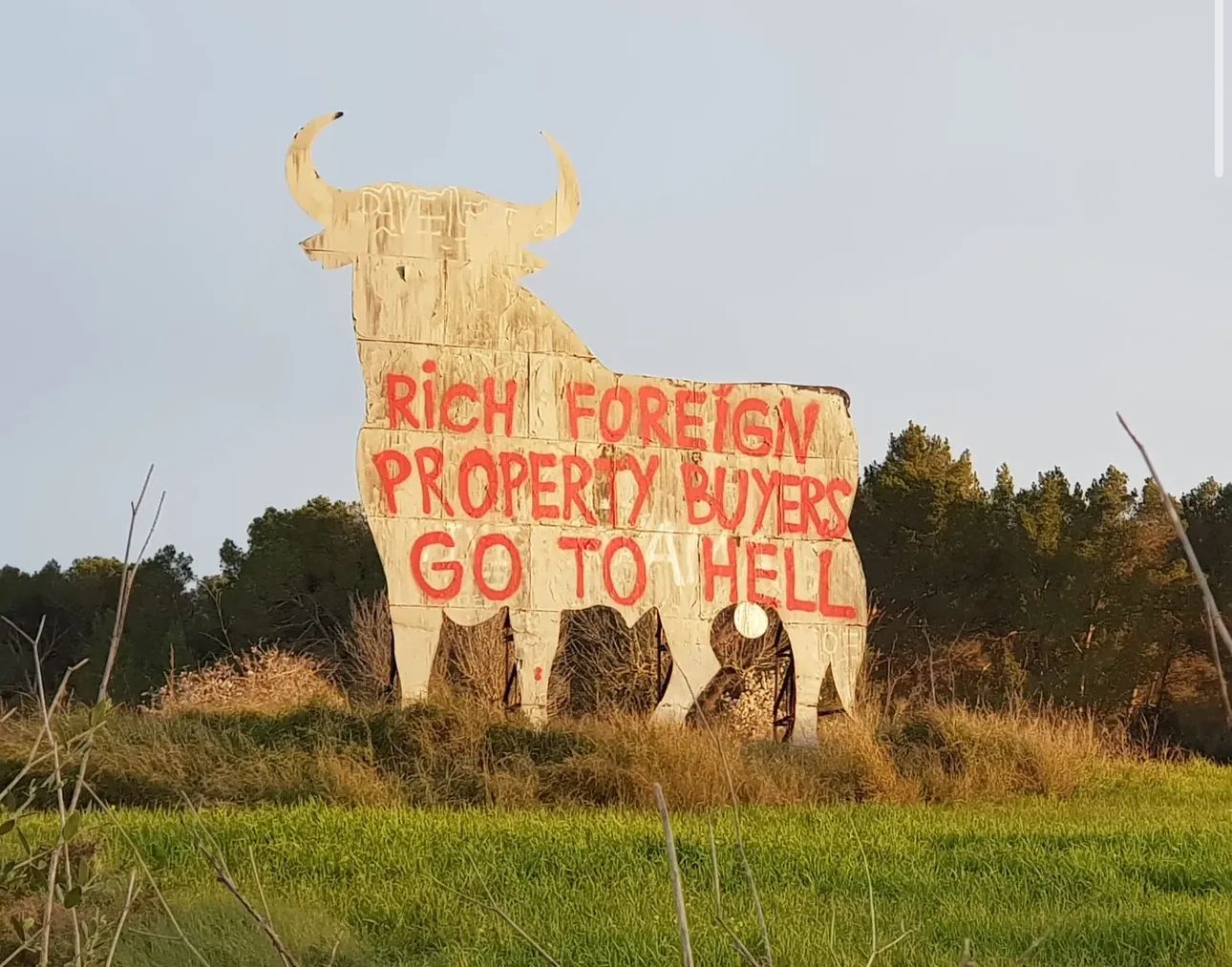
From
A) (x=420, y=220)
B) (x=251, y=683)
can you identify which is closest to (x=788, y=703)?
(x=420, y=220)

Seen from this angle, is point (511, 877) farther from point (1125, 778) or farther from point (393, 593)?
point (1125, 778)

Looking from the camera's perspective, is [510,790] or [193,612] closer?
[510,790]

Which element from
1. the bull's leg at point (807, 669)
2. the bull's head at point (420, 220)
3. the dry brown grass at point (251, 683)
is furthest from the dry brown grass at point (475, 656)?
the bull's head at point (420, 220)

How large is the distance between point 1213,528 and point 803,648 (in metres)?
13.6

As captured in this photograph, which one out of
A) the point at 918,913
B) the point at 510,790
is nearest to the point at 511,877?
the point at 918,913

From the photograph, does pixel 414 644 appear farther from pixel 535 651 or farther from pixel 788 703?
pixel 788 703

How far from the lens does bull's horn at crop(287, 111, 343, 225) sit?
12086 millimetres

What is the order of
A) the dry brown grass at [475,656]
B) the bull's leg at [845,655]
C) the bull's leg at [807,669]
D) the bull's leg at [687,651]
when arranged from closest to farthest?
1. the bull's leg at [687,651]
2. the bull's leg at [807,669]
3. the bull's leg at [845,655]
4. the dry brown grass at [475,656]

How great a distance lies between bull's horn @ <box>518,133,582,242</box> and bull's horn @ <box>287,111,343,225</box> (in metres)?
1.49

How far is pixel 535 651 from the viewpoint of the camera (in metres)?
12.3

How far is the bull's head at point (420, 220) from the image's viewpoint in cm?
1213

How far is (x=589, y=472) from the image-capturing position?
1245cm

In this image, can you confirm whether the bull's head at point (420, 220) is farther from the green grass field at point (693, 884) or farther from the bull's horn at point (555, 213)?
the green grass field at point (693, 884)

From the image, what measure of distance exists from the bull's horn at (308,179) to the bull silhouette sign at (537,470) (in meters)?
0.01
